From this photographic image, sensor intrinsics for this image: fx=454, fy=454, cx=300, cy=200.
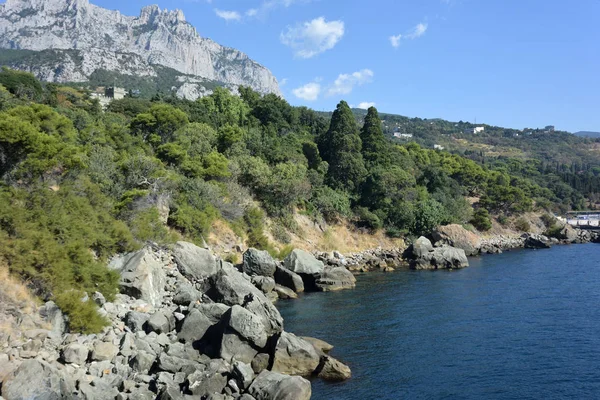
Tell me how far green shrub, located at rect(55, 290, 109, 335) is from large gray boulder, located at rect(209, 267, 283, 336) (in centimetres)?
733

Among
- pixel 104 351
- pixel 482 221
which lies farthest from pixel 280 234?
pixel 482 221

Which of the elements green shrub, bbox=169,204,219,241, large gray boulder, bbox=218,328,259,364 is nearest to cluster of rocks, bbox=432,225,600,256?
green shrub, bbox=169,204,219,241

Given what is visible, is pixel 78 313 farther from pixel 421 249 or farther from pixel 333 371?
pixel 421 249

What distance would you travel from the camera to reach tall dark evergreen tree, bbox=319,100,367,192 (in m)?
59.9

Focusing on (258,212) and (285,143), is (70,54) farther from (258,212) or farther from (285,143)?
(258,212)

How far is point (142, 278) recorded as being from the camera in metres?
24.6

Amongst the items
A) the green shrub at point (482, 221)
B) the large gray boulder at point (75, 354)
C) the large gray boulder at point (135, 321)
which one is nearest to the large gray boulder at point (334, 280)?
the large gray boulder at point (135, 321)

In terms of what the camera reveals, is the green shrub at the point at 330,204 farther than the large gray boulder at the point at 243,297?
Yes

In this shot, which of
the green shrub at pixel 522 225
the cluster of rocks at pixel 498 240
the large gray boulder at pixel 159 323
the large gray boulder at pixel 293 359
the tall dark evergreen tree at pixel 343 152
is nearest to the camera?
the large gray boulder at pixel 293 359

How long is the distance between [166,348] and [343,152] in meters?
44.6

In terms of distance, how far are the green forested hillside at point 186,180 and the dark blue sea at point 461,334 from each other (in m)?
12.1

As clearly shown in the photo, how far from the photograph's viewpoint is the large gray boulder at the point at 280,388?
670 inches

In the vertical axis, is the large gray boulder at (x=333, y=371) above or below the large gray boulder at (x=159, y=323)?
below

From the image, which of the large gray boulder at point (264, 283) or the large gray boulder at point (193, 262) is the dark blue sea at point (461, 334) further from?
the large gray boulder at point (193, 262)
